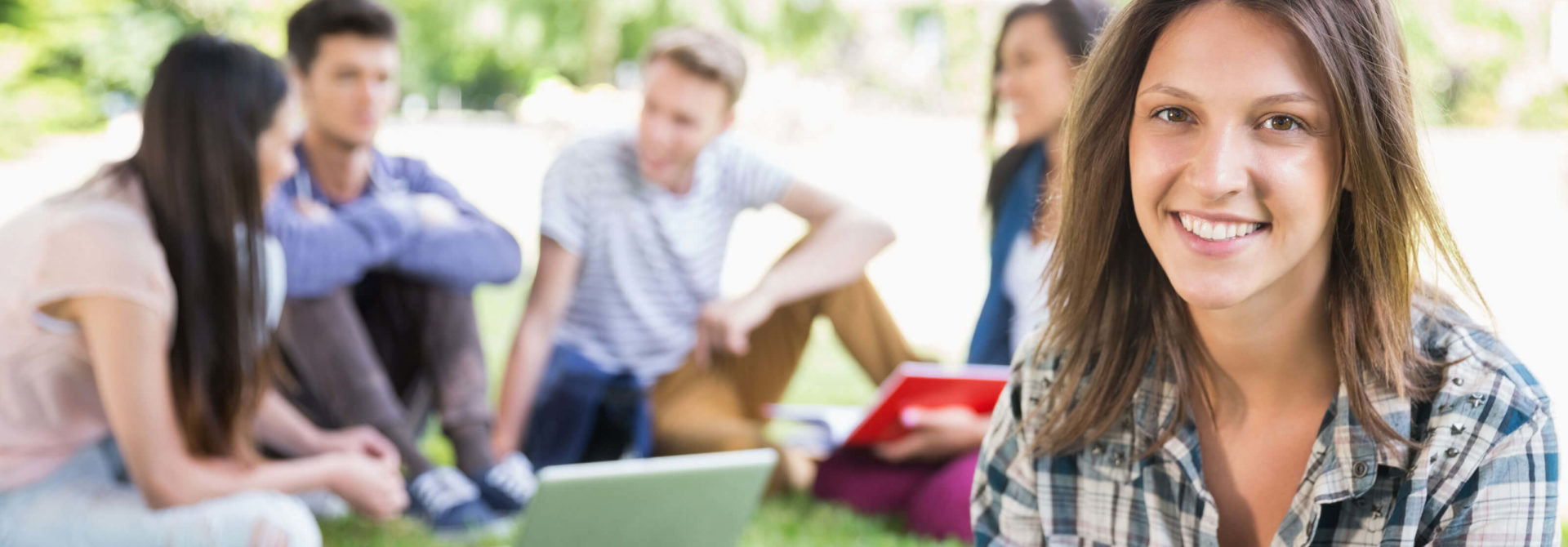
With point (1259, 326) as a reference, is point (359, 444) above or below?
below

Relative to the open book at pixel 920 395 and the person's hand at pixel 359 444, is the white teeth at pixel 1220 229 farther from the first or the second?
the person's hand at pixel 359 444

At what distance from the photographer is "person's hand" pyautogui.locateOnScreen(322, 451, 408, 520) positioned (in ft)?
8.69

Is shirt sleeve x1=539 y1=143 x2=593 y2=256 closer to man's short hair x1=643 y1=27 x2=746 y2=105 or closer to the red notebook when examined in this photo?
man's short hair x1=643 y1=27 x2=746 y2=105

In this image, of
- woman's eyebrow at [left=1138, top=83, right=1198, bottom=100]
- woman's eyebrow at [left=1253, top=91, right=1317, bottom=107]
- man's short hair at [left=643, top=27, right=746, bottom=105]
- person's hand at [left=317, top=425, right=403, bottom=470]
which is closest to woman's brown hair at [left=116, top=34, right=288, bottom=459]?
person's hand at [left=317, top=425, right=403, bottom=470]

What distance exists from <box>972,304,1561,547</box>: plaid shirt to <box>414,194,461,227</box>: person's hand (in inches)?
77.8

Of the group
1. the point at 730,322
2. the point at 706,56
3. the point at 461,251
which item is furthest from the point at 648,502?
the point at 706,56

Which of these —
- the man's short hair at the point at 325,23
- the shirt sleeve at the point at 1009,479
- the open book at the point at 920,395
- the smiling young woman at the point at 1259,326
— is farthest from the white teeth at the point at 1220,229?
the man's short hair at the point at 325,23

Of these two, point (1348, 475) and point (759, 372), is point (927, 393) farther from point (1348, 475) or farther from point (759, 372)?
point (1348, 475)

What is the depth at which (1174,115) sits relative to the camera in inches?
54.5

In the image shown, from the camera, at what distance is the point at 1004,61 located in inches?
131

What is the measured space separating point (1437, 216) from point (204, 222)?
1985 mm

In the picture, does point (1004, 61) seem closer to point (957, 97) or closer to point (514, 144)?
point (514, 144)

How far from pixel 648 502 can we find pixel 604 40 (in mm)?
14451

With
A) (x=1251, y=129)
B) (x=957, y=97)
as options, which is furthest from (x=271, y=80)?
(x=957, y=97)
